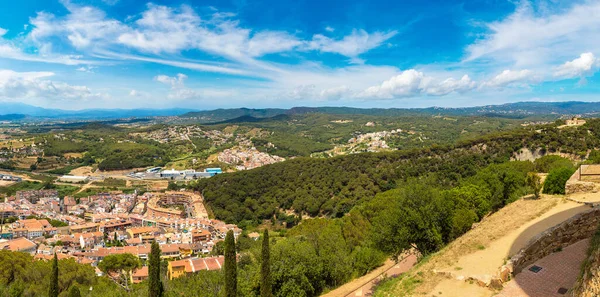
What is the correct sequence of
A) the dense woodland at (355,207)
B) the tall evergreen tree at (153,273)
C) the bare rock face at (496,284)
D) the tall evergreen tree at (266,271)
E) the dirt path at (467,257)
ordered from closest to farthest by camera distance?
the bare rock face at (496,284)
the dirt path at (467,257)
the tall evergreen tree at (266,271)
the dense woodland at (355,207)
the tall evergreen tree at (153,273)

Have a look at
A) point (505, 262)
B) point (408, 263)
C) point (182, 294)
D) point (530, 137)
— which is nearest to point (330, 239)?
point (408, 263)

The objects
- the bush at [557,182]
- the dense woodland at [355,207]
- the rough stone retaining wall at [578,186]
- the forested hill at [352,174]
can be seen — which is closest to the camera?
the rough stone retaining wall at [578,186]

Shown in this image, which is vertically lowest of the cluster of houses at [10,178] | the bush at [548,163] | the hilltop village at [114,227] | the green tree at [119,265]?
the hilltop village at [114,227]

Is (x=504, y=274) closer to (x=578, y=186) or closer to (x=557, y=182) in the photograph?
(x=578, y=186)

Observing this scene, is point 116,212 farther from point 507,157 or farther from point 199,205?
point 507,157

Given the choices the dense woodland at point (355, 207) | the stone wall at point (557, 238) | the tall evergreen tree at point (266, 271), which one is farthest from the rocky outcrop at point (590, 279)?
the tall evergreen tree at point (266, 271)

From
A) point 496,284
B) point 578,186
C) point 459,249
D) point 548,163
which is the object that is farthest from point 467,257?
point 548,163

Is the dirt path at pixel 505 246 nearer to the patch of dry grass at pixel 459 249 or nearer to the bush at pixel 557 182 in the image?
the patch of dry grass at pixel 459 249
